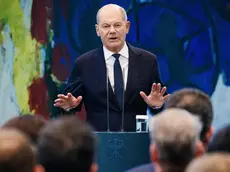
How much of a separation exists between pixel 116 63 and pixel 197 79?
2.11 m

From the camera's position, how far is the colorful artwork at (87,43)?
5977 millimetres

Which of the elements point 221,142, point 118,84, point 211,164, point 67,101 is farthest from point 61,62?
point 211,164

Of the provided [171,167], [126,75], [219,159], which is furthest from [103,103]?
[219,159]

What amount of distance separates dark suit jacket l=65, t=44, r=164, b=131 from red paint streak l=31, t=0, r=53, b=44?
205 cm

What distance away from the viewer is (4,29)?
245 inches

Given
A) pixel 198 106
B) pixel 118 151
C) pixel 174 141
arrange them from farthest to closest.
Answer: pixel 118 151, pixel 198 106, pixel 174 141

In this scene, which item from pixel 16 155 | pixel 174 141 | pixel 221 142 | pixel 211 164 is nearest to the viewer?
pixel 211 164

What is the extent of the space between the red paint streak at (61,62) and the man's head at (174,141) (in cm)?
391

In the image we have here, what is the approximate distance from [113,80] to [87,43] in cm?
216

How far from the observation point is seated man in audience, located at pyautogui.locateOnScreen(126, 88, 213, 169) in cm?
256

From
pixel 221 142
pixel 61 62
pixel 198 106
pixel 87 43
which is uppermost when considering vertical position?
pixel 87 43

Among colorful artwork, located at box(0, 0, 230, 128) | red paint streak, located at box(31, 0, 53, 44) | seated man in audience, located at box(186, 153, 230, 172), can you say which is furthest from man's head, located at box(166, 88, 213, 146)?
red paint streak, located at box(31, 0, 53, 44)

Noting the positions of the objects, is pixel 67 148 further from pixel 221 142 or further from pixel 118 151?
pixel 118 151

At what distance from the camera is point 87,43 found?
19.9 feet
